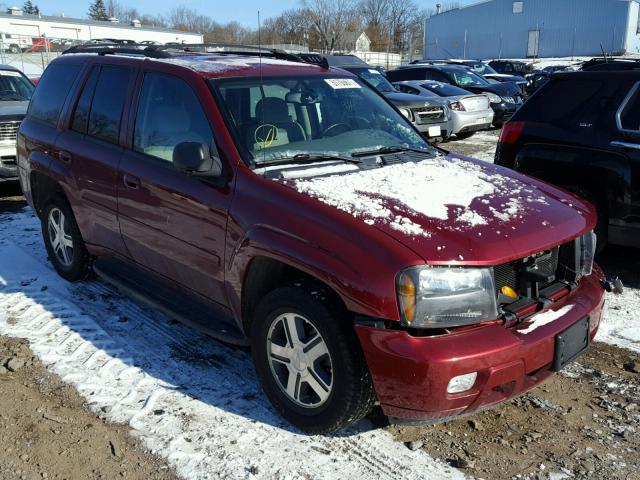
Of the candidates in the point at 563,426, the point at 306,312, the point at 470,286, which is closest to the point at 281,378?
the point at 306,312

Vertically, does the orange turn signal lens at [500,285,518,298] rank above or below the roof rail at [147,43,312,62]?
below

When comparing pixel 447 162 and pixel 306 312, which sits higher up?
pixel 447 162

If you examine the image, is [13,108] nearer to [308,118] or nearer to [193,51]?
[193,51]

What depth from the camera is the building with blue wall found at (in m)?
52.2

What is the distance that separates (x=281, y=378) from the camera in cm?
332

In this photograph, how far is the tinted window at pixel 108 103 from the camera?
4.36 metres

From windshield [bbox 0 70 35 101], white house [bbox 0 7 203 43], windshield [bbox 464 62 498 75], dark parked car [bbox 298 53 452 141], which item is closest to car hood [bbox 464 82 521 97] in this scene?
dark parked car [bbox 298 53 452 141]

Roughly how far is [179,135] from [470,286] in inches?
80.9

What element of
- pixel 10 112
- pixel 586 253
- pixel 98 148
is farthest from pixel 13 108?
pixel 586 253

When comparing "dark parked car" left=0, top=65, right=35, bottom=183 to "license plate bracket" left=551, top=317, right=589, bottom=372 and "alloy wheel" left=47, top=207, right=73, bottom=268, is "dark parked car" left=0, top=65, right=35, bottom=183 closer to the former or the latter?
"alloy wheel" left=47, top=207, right=73, bottom=268

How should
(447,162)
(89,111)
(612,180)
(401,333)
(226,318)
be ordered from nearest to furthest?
(401,333), (226,318), (447,162), (89,111), (612,180)

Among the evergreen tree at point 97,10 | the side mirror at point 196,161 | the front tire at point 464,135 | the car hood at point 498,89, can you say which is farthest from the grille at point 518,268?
the evergreen tree at point 97,10

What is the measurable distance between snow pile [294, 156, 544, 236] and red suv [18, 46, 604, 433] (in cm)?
1

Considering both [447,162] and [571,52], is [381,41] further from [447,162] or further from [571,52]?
[447,162]
